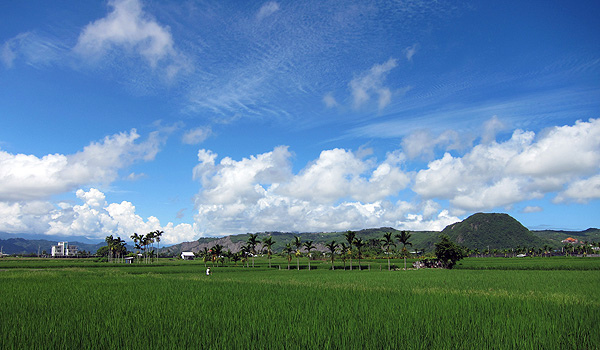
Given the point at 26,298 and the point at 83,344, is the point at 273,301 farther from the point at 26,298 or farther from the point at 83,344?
the point at 26,298

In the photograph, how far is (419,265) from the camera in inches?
3118

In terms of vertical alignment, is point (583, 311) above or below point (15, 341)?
below

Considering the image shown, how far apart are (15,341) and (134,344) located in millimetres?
3234

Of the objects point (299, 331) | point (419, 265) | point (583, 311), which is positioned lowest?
point (419, 265)

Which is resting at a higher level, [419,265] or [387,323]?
[387,323]

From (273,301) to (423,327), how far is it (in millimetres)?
7711

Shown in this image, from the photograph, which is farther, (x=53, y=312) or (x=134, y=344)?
(x=53, y=312)

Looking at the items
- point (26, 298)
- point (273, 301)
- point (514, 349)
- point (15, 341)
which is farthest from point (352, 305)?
point (26, 298)

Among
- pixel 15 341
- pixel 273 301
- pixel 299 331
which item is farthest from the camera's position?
pixel 273 301

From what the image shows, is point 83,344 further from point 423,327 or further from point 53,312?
point 423,327

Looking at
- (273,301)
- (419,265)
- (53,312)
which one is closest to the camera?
(53,312)

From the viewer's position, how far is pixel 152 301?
16031 mm

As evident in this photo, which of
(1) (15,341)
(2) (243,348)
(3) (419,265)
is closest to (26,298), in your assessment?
(1) (15,341)

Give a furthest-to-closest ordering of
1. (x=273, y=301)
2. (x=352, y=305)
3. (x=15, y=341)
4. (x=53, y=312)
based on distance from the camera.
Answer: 1. (x=273, y=301)
2. (x=352, y=305)
3. (x=53, y=312)
4. (x=15, y=341)
